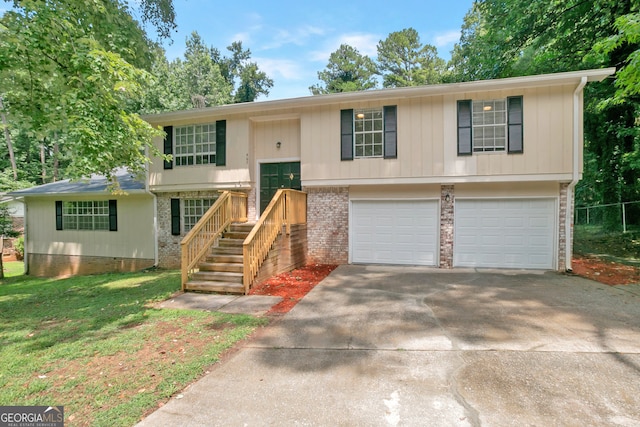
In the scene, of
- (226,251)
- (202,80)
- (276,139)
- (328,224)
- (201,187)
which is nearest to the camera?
(226,251)

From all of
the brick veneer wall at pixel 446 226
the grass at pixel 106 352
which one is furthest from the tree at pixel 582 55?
the grass at pixel 106 352

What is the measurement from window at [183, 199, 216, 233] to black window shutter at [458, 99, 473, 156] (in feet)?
25.6

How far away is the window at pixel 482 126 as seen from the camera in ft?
27.1

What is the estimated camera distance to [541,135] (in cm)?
797

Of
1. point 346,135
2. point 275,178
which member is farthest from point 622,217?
point 275,178

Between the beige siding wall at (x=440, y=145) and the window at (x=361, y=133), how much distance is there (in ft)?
0.54

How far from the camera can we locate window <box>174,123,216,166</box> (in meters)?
10.3

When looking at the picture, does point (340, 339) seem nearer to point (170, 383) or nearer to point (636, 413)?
point (170, 383)

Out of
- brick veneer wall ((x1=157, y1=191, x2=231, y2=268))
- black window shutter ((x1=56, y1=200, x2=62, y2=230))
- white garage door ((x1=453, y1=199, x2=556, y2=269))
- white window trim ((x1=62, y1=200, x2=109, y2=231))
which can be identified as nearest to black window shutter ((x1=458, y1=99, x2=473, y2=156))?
white garage door ((x1=453, y1=199, x2=556, y2=269))

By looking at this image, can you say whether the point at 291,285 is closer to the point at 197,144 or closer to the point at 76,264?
the point at 197,144

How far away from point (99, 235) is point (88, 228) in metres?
0.63

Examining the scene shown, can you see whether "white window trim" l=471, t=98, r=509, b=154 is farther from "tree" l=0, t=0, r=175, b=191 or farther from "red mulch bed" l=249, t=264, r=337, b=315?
"tree" l=0, t=0, r=175, b=191

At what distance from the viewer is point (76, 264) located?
39.4 feet

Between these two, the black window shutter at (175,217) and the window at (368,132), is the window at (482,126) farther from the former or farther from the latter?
the black window shutter at (175,217)
